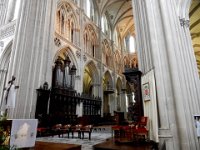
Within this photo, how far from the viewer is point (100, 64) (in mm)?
17734

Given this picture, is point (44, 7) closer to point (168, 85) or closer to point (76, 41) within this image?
point (76, 41)

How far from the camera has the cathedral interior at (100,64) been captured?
15.4 feet

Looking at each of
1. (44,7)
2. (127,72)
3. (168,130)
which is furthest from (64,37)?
(168,130)

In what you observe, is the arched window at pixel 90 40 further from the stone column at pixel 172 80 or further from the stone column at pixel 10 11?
the stone column at pixel 172 80

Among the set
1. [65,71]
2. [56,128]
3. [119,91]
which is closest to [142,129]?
[56,128]

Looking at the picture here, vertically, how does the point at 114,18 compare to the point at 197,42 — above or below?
above

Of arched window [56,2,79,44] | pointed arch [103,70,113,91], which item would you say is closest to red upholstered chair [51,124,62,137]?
arched window [56,2,79,44]

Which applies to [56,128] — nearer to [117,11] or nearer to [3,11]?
[3,11]

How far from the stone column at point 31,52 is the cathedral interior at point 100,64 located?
2.1 inches

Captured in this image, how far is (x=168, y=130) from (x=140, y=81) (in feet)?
10.5

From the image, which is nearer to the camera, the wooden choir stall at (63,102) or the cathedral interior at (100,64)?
the cathedral interior at (100,64)

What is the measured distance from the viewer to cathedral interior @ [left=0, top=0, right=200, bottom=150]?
4.70 meters

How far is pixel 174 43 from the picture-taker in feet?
16.7

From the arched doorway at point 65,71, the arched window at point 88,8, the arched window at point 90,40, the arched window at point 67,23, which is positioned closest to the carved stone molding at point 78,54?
the arched doorway at point 65,71
